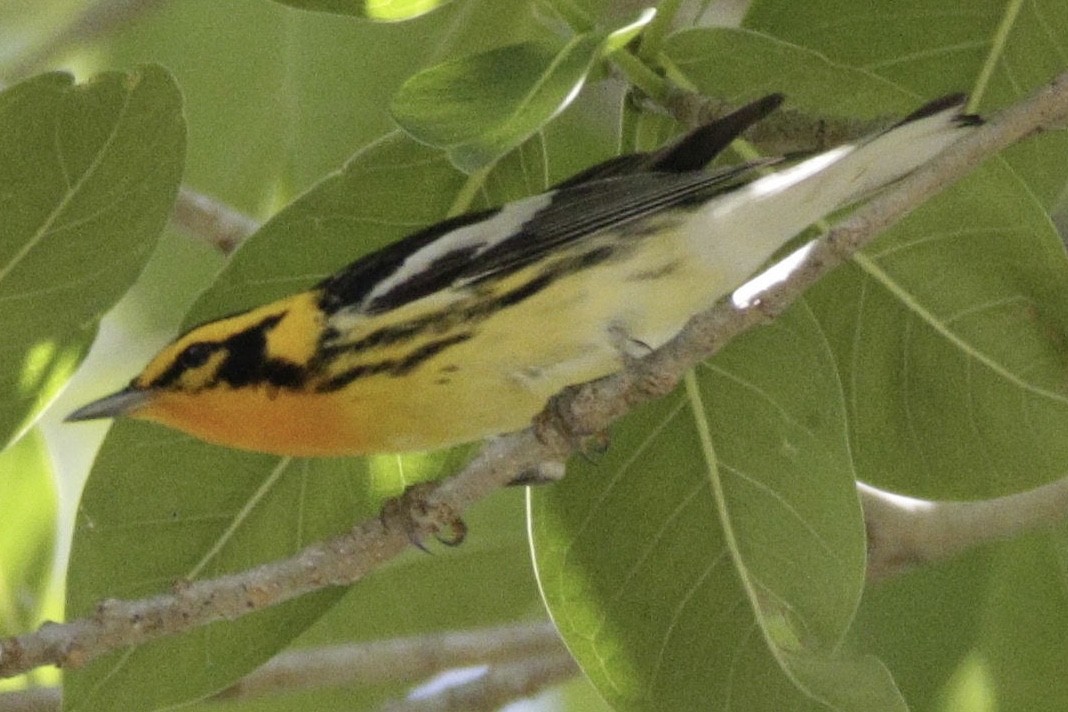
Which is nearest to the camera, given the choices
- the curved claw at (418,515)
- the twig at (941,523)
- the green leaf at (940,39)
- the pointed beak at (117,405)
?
the curved claw at (418,515)

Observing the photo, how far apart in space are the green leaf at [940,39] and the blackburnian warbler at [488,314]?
19 centimetres

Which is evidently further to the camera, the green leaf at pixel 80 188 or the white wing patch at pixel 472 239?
the white wing patch at pixel 472 239

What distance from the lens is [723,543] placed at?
2.41 metres

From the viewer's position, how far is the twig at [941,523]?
8.84ft

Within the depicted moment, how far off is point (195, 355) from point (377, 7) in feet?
2.29

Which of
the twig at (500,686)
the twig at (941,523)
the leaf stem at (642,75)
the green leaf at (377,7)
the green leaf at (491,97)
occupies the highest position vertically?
the green leaf at (377,7)

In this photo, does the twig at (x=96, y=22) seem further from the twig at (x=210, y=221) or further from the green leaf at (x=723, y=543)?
the green leaf at (x=723, y=543)

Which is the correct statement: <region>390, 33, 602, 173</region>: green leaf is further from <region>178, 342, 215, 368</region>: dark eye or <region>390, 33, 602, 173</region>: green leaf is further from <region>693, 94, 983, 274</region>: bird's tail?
<region>178, 342, 215, 368</region>: dark eye

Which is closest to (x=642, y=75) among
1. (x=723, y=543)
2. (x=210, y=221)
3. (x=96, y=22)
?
(x=723, y=543)

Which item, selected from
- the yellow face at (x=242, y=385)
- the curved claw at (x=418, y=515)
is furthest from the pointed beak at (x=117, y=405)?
the curved claw at (x=418, y=515)

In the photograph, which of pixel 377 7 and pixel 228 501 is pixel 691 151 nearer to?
pixel 377 7

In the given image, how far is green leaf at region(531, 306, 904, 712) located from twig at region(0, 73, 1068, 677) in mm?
300

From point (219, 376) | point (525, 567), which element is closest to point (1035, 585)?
point (525, 567)

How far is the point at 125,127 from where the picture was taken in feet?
7.38
